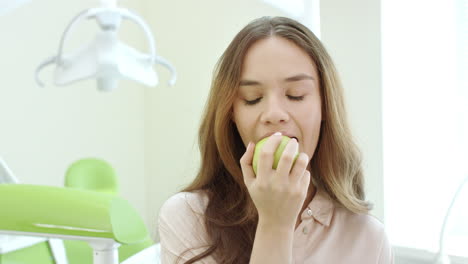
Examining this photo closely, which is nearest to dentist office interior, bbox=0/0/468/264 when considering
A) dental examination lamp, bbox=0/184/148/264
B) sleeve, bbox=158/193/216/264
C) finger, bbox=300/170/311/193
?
dental examination lamp, bbox=0/184/148/264

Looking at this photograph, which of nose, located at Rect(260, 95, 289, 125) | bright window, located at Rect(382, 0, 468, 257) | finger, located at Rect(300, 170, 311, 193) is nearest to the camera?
finger, located at Rect(300, 170, 311, 193)

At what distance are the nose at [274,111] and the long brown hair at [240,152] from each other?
7cm

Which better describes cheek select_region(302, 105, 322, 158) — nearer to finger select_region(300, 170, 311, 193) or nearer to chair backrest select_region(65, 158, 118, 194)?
finger select_region(300, 170, 311, 193)

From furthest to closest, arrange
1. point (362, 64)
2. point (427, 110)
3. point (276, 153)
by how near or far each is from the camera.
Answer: point (427, 110) < point (362, 64) < point (276, 153)

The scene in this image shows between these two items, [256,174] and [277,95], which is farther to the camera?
[277,95]

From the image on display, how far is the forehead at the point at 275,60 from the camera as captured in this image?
866 millimetres

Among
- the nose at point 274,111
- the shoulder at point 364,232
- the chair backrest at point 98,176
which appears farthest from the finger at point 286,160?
the chair backrest at point 98,176

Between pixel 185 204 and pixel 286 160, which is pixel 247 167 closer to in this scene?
pixel 286 160

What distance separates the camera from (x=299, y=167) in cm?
71

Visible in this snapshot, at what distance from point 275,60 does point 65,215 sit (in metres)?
0.45

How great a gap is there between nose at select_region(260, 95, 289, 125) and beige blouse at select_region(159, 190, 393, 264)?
9.0 inches

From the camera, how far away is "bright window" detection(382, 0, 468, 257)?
1.72 meters

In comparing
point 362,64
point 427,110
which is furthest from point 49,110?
point 427,110

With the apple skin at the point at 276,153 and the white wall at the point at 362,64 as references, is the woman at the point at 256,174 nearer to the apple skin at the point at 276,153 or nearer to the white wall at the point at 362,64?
the apple skin at the point at 276,153
